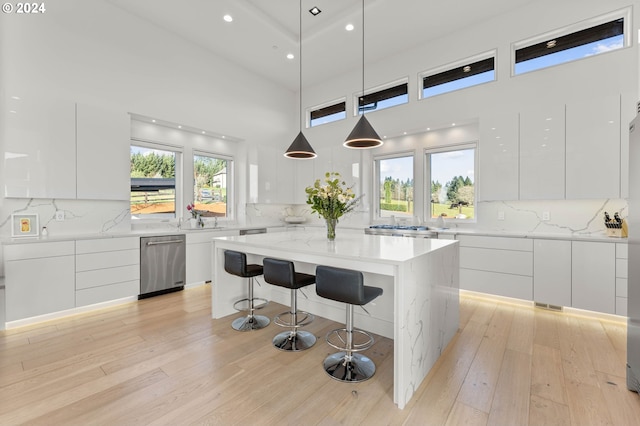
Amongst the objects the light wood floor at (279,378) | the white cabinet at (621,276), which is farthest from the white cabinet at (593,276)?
the light wood floor at (279,378)

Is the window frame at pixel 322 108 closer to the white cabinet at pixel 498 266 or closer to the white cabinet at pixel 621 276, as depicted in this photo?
the white cabinet at pixel 498 266

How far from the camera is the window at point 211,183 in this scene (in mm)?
5082

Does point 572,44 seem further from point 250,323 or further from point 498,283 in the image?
point 250,323

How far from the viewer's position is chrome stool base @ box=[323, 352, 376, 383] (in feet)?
6.75

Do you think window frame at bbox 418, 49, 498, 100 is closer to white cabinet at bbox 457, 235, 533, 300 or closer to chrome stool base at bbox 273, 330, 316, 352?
white cabinet at bbox 457, 235, 533, 300

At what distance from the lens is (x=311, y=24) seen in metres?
4.23

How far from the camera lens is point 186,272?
420 centimetres

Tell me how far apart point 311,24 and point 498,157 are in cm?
334

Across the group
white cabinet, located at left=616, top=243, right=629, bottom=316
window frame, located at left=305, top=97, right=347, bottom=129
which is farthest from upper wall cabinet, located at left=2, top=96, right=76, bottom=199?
white cabinet, located at left=616, top=243, right=629, bottom=316

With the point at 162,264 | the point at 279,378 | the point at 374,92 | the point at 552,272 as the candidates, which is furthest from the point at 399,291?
the point at 374,92

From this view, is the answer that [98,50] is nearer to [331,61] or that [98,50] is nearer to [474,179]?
[331,61]

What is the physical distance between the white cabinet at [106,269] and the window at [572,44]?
5732 mm

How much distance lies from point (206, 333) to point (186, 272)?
1680mm

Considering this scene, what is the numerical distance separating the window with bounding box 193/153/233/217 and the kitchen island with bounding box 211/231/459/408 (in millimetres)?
2287
